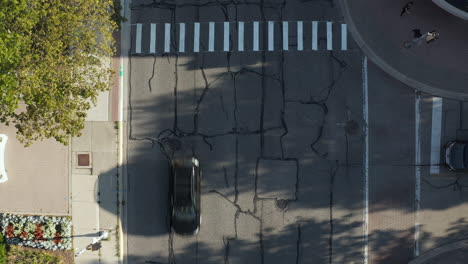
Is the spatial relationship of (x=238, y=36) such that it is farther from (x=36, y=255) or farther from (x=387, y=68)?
(x=36, y=255)

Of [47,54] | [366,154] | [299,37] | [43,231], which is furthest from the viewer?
[43,231]

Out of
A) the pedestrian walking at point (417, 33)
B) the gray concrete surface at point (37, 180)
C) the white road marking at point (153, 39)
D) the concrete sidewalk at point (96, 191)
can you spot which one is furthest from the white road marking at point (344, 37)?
the gray concrete surface at point (37, 180)

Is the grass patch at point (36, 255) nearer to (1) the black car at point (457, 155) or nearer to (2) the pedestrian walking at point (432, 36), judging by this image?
(1) the black car at point (457, 155)

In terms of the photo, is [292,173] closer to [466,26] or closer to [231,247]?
[231,247]

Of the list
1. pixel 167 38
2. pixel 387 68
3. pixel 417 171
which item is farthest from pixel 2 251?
pixel 387 68

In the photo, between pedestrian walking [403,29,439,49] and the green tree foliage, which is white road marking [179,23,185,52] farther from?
pedestrian walking [403,29,439,49]

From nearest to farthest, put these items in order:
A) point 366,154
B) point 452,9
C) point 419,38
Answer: point 419,38
point 452,9
point 366,154

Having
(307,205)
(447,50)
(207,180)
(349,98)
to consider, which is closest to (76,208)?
(207,180)

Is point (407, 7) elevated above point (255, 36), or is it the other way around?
point (407, 7)
